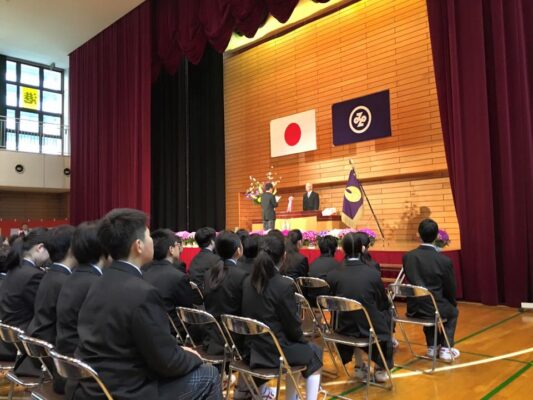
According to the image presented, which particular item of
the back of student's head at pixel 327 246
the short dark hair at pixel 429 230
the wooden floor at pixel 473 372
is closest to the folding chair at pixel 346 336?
the wooden floor at pixel 473 372

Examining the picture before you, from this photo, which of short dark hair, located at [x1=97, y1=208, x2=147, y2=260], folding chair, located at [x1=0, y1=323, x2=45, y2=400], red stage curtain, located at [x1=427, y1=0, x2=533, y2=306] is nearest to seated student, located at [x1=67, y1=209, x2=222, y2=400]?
short dark hair, located at [x1=97, y1=208, x2=147, y2=260]

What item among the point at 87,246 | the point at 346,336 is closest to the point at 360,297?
the point at 346,336

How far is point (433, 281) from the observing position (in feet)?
11.8

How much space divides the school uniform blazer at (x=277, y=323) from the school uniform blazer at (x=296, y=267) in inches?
67.1

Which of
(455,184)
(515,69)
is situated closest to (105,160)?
(455,184)

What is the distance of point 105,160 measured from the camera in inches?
487

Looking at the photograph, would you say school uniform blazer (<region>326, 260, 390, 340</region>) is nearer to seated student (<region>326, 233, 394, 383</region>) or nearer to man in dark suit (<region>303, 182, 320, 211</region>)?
seated student (<region>326, 233, 394, 383</region>)

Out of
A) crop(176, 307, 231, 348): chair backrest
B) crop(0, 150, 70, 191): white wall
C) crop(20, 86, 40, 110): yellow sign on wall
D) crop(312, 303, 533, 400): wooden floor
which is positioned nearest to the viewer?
crop(176, 307, 231, 348): chair backrest

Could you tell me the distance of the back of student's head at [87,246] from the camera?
2.21 m

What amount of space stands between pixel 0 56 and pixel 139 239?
16.4m

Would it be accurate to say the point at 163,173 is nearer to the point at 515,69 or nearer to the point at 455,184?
the point at 455,184

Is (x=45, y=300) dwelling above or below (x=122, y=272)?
below

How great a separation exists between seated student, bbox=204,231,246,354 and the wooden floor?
3.11ft

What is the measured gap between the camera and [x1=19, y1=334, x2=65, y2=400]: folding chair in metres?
1.97
